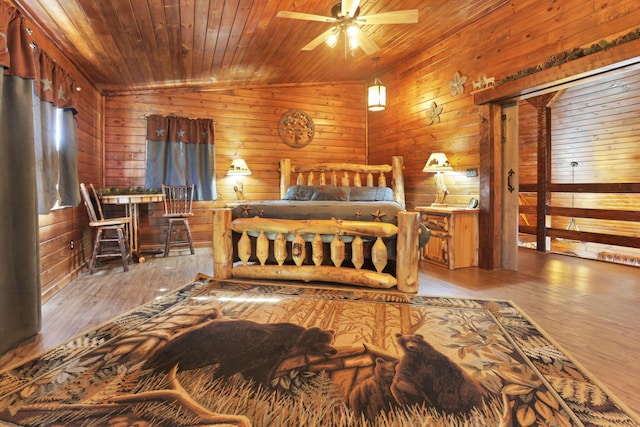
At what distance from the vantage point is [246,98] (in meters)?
5.04

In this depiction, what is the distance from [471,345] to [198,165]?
4314mm

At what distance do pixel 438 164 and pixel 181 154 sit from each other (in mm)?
3681

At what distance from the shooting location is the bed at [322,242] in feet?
8.87

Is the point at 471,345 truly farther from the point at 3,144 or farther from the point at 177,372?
the point at 3,144

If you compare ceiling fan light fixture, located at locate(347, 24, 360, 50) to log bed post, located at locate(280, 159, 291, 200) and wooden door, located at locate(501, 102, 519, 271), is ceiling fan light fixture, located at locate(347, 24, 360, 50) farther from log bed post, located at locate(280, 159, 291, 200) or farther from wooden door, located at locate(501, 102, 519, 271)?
log bed post, located at locate(280, 159, 291, 200)

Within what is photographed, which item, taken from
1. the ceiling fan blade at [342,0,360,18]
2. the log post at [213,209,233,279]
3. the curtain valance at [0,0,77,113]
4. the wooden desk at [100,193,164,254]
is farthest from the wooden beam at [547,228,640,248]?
the curtain valance at [0,0,77,113]

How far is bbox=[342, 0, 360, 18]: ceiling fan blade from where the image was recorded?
2486mm

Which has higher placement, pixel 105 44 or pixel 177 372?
pixel 105 44

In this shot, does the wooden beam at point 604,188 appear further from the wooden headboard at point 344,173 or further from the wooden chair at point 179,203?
the wooden chair at point 179,203

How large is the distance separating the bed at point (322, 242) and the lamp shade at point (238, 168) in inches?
64.2

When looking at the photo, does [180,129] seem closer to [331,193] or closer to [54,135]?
[54,135]

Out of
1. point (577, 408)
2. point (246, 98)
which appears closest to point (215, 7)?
point (246, 98)

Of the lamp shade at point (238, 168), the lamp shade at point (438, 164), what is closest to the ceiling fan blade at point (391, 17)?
the lamp shade at point (438, 164)

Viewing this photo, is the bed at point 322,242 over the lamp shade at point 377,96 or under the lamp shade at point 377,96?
under
